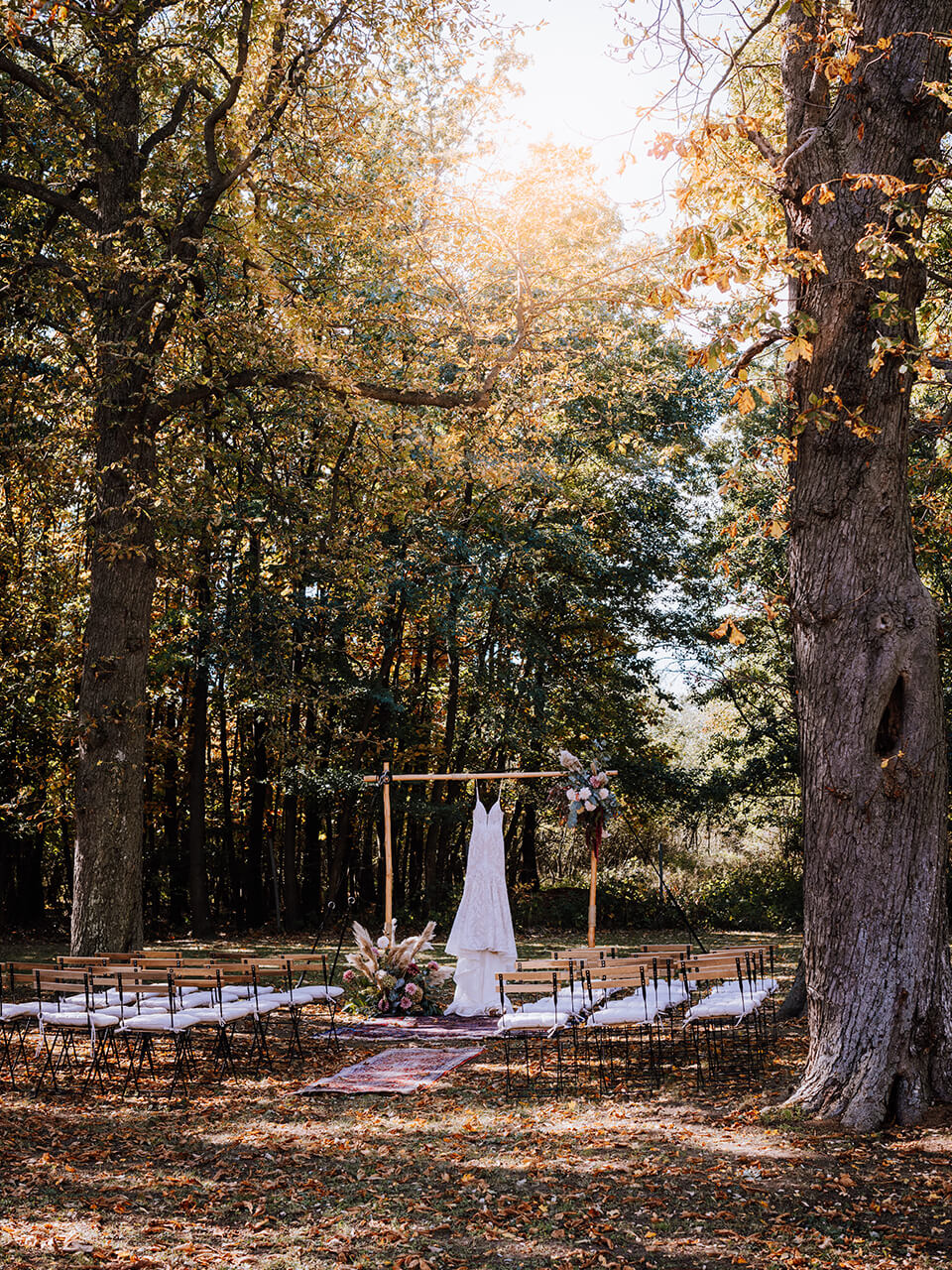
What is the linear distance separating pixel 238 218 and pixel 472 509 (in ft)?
31.7

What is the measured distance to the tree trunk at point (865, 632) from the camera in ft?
20.4

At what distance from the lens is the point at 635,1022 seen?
8312 mm

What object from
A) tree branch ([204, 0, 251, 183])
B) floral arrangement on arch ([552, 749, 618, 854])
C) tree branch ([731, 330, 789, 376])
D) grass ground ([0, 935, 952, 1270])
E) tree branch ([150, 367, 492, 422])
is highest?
tree branch ([204, 0, 251, 183])

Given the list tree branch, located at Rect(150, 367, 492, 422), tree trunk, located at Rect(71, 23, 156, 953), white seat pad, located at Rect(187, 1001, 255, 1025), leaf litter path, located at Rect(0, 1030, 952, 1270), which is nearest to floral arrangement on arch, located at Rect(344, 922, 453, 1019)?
tree trunk, located at Rect(71, 23, 156, 953)

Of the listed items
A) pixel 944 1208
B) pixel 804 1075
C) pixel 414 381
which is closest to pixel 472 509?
pixel 414 381

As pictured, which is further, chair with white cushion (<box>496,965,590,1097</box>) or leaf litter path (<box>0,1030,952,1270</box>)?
chair with white cushion (<box>496,965,590,1097</box>)

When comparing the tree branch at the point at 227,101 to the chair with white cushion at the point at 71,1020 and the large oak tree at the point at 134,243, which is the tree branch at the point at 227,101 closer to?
the large oak tree at the point at 134,243

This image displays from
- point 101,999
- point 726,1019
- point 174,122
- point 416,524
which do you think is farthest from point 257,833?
point 726,1019

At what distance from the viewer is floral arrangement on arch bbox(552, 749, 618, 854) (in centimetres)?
1150

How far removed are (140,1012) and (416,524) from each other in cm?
1233

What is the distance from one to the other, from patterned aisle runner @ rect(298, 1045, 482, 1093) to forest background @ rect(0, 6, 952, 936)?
13.4ft

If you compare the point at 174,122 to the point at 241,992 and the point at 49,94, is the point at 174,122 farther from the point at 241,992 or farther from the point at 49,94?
the point at 241,992

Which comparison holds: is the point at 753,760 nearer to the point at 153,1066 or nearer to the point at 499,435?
the point at 499,435

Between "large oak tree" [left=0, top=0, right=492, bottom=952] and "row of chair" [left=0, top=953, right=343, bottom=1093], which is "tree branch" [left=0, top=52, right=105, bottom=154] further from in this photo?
"row of chair" [left=0, top=953, right=343, bottom=1093]
